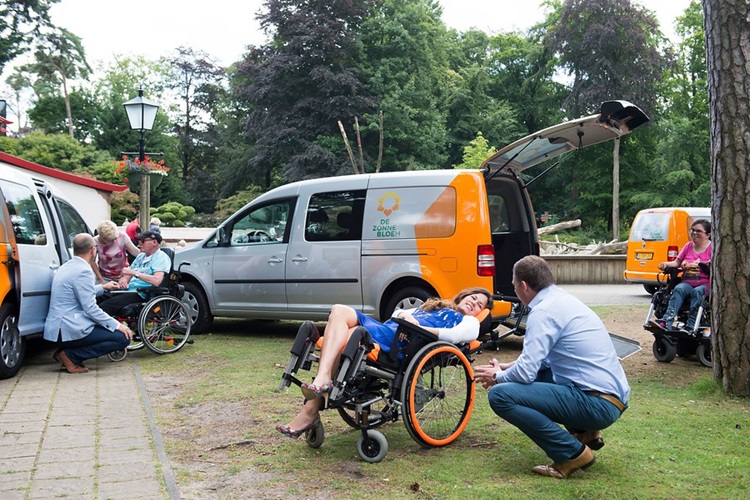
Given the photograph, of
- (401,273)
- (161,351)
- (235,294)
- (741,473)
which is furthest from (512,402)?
(235,294)

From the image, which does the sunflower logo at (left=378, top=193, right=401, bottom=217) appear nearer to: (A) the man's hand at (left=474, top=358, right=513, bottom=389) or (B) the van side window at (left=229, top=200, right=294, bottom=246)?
(B) the van side window at (left=229, top=200, right=294, bottom=246)

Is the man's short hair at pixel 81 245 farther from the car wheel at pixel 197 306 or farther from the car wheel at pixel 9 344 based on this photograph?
the car wheel at pixel 197 306

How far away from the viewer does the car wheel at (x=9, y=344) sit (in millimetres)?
7250

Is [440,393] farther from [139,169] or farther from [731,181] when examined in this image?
[139,169]

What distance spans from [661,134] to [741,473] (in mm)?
41790

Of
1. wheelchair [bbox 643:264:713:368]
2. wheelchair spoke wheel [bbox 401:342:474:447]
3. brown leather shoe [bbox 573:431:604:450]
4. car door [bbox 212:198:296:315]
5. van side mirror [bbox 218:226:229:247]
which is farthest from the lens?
van side mirror [bbox 218:226:229:247]

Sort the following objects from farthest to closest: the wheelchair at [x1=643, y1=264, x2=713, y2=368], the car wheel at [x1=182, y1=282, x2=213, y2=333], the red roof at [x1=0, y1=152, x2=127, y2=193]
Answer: the red roof at [x1=0, y1=152, x2=127, y2=193] < the car wheel at [x1=182, y1=282, x2=213, y2=333] < the wheelchair at [x1=643, y1=264, x2=713, y2=368]

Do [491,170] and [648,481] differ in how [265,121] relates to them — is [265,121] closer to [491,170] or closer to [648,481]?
[491,170]

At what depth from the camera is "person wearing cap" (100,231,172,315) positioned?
897 centimetres

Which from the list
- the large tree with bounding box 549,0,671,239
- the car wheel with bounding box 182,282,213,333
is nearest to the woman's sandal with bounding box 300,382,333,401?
the car wheel with bounding box 182,282,213,333

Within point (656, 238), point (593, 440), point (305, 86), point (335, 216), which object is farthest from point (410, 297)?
point (305, 86)

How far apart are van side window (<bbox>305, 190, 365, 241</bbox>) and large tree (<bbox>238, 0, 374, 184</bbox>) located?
29675 mm

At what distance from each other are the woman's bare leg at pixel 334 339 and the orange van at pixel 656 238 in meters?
12.4

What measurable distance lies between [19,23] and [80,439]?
3857cm
